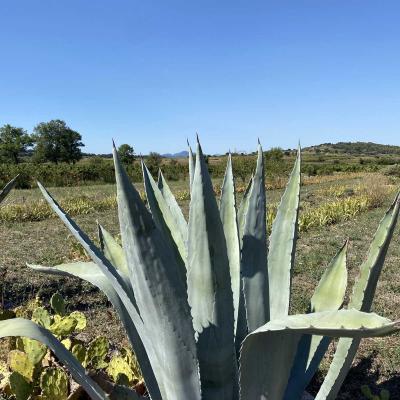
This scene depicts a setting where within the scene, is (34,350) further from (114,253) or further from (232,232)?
(232,232)

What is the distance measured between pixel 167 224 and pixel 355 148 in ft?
415

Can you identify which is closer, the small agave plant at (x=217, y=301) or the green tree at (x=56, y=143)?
the small agave plant at (x=217, y=301)

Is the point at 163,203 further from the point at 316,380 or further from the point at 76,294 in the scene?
the point at 76,294

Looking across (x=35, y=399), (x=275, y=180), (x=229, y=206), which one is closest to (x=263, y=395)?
(x=229, y=206)

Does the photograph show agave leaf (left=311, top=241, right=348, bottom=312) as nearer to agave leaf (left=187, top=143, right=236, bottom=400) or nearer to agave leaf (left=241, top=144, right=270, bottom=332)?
agave leaf (left=241, top=144, right=270, bottom=332)

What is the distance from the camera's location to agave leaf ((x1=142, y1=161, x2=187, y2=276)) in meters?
1.59

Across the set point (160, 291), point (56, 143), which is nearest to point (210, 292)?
point (160, 291)

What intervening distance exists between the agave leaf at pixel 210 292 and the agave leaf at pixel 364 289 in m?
0.34

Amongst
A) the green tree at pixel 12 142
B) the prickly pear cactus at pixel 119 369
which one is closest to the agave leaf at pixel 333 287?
the prickly pear cactus at pixel 119 369

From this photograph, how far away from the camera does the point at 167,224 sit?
1.68 m

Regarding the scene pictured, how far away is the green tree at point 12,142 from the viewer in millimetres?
60444

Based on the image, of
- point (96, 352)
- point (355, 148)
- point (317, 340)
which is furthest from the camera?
point (355, 148)

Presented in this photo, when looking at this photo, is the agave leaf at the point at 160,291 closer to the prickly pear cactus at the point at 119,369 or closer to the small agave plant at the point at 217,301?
the small agave plant at the point at 217,301

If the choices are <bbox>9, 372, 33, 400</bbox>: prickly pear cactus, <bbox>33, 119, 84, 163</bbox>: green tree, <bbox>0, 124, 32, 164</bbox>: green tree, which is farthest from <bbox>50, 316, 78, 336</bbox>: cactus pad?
<bbox>33, 119, 84, 163</bbox>: green tree
